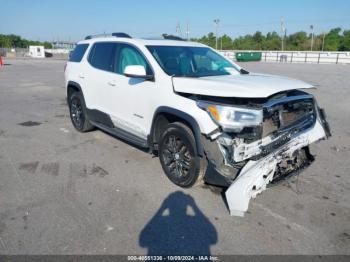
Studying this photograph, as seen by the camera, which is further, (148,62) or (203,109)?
(148,62)

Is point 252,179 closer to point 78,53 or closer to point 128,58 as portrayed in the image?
point 128,58

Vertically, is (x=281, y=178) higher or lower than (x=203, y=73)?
lower

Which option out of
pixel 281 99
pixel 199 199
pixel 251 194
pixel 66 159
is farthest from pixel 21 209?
pixel 281 99

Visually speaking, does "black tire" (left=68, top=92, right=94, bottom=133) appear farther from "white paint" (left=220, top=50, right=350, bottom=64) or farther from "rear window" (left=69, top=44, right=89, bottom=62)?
"white paint" (left=220, top=50, right=350, bottom=64)

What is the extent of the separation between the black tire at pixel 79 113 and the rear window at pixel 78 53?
2.40ft

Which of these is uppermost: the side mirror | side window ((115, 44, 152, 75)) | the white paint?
side window ((115, 44, 152, 75))

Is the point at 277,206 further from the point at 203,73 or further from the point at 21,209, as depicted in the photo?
the point at 21,209

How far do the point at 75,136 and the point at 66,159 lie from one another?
1.43 meters

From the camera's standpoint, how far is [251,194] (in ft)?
10.7

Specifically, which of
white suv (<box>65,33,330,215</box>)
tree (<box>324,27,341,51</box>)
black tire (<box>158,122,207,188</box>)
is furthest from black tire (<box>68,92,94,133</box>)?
tree (<box>324,27,341,51</box>)

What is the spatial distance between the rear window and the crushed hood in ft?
10.4

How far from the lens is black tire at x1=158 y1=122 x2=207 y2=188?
373cm

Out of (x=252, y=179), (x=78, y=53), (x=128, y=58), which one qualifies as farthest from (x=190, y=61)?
(x=78, y=53)

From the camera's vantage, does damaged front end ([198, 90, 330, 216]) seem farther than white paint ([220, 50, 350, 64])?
No
